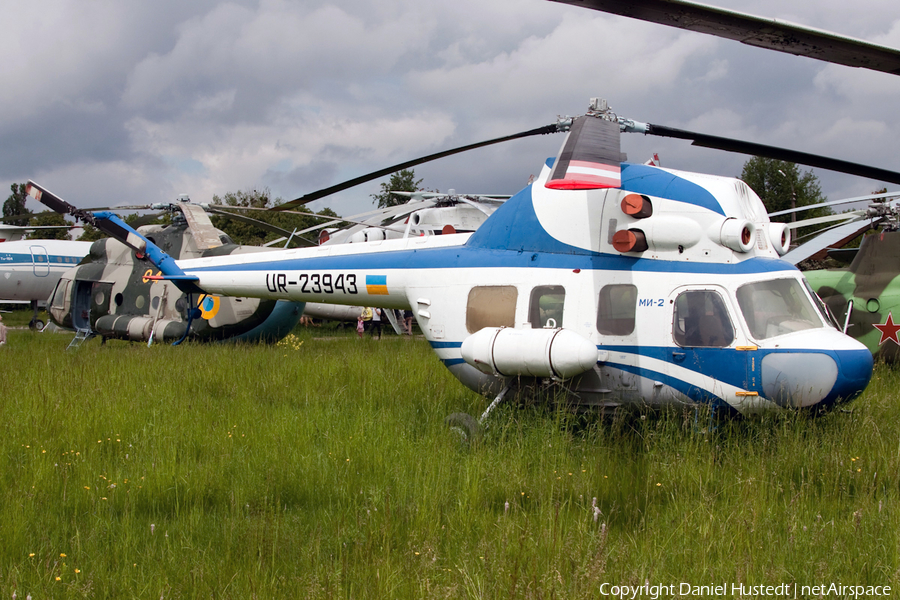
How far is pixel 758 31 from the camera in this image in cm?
384

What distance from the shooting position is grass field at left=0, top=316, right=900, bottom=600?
3510 millimetres

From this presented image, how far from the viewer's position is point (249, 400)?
8.01 m

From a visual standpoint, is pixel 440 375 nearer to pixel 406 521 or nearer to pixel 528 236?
pixel 528 236

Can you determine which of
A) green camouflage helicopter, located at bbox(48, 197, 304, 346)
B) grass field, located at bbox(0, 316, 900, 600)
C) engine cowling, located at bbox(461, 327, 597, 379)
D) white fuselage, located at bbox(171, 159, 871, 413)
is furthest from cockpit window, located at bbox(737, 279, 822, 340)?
green camouflage helicopter, located at bbox(48, 197, 304, 346)

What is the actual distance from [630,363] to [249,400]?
457 centimetres

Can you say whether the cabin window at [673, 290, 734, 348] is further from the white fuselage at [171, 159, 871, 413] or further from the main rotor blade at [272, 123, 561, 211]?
the main rotor blade at [272, 123, 561, 211]

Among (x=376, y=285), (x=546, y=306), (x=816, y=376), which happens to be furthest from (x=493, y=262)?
(x=816, y=376)

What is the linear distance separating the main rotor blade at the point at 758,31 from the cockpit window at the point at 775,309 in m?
2.09

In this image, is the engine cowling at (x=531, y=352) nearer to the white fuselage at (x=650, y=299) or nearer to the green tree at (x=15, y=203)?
the white fuselage at (x=650, y=299)

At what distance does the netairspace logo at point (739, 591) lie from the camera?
127 inches

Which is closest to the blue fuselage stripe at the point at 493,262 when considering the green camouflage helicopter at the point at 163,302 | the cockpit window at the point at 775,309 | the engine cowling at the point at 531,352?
the cockpit window at the point at 775,309

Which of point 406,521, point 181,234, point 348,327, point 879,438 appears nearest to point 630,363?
point 879,438

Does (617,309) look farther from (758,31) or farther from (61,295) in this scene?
(61,295)

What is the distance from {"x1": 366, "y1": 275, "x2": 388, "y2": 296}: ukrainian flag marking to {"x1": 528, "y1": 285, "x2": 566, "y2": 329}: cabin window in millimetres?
1963
